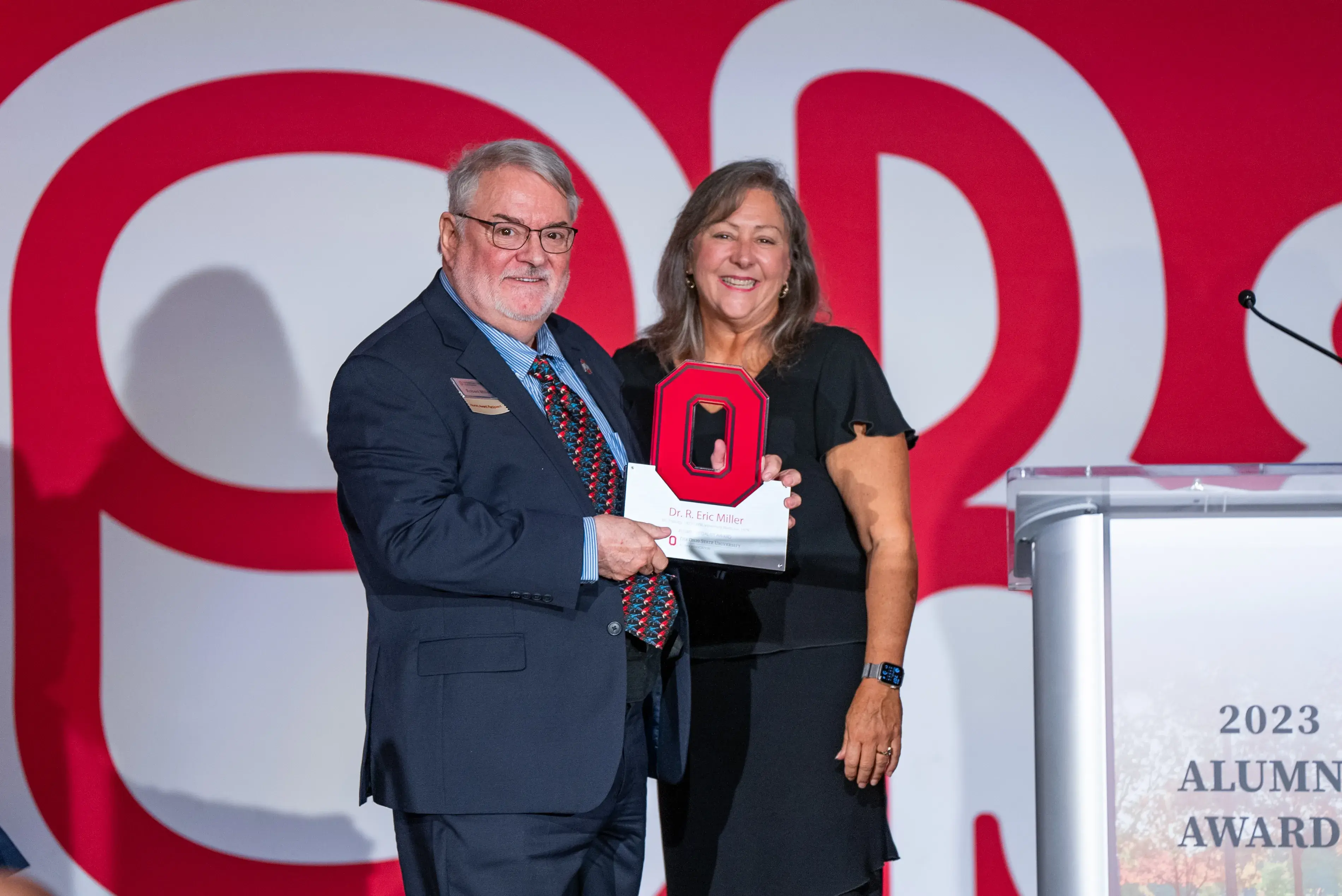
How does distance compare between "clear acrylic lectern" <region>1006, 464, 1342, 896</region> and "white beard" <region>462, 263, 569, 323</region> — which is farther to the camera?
"white beard" <region>462, 263, 569, 323</region>

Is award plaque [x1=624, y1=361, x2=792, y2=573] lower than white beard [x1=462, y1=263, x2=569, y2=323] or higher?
lower

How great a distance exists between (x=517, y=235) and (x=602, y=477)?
0.41 meters

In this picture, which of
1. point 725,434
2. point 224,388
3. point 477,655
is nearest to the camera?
point 477,655

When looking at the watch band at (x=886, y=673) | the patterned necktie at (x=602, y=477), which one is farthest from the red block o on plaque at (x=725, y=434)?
the watch band at (x=886, y=673)

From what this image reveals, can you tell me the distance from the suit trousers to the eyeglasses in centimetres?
75

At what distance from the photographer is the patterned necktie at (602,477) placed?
197 centimetres

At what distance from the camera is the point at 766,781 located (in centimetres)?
225

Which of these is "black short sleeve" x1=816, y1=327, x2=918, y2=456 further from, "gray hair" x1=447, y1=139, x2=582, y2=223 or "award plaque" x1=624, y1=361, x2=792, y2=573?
"gray hair" x1=447, y1=139, x2=582, y2=223

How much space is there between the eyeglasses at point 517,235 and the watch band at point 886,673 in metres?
0.91


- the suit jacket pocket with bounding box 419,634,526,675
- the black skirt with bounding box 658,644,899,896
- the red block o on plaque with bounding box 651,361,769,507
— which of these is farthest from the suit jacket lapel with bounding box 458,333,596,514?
the black skirt with bounding box 658,644,899,896

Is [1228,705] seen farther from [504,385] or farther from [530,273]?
[530,273]

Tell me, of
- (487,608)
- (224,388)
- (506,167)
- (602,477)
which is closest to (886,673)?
(602,477)

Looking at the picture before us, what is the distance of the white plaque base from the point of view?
191 cm

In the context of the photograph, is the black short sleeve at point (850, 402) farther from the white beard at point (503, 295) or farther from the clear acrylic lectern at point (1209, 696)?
the clear acrylic lectern at point (1209, 696)
